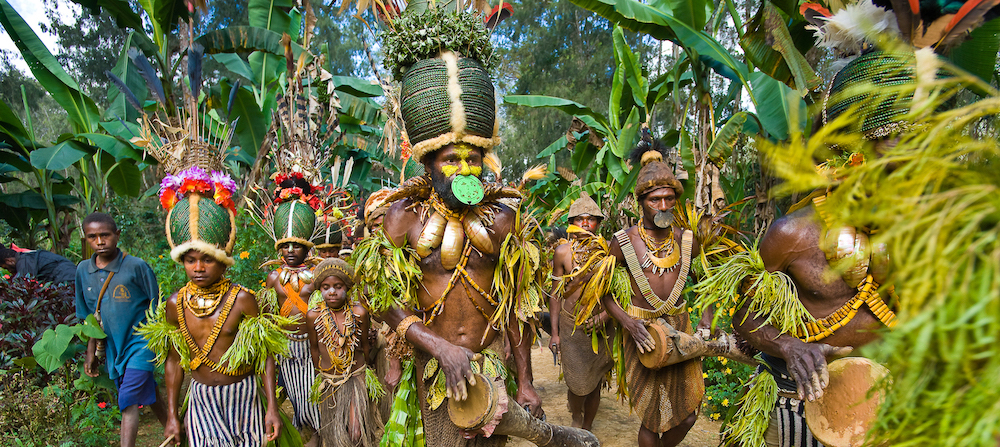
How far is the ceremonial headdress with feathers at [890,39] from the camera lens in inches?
75.1

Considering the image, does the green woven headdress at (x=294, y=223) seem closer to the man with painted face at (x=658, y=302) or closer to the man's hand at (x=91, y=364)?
the man's hand at (x=91, y=364)

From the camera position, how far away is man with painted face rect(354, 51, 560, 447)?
2.67m

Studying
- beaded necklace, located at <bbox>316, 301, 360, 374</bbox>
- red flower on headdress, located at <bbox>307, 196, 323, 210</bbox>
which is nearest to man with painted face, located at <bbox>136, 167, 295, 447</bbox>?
beaded necklace, located at <bbox>316, 301, 360, 374</bbox>

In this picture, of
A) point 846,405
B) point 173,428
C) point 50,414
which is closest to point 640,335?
point 846,405

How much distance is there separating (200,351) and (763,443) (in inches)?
139

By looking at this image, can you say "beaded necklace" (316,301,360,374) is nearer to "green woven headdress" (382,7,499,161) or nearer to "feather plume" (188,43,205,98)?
"green woven headdress" (382,7,499,161)

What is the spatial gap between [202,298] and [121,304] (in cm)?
176

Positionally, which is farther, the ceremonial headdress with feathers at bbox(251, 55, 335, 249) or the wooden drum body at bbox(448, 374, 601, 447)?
the ceremonial headdress with feathers at bbox(251, 55, 335, 249)

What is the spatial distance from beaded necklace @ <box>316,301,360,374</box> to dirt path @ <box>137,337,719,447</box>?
2.13 meters

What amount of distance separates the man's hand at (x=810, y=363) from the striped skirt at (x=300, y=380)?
3.85 meters

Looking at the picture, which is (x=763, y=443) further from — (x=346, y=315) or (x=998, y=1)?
(x=346, y=315)

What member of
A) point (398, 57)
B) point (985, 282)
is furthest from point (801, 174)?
point (398, 57)

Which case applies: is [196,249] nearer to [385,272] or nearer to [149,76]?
[385,272]

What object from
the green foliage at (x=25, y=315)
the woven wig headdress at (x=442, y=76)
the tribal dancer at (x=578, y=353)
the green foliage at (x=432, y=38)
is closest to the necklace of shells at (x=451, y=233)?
the woven wig headdress at (x=442, y=76)
